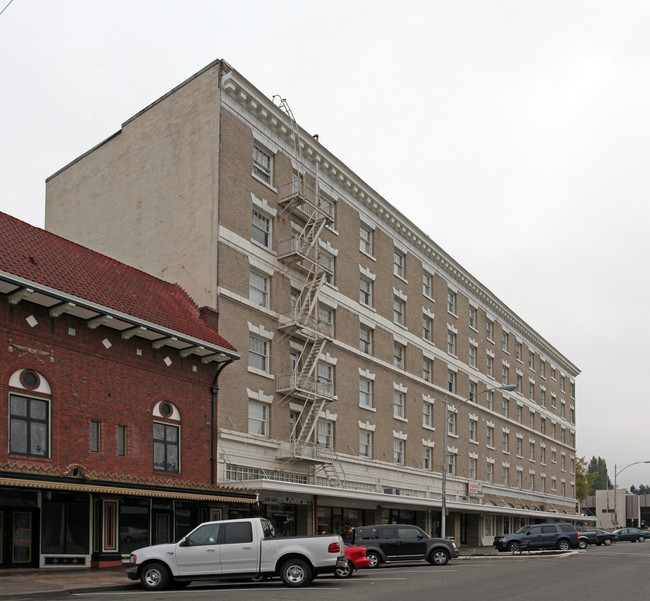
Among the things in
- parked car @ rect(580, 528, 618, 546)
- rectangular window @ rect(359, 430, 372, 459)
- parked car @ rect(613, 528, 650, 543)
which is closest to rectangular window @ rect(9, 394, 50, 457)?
rectangular window @ rect(359, 430, 372, 459)

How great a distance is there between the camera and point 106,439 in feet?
83.4

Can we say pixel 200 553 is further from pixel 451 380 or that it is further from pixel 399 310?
pixel 451 380

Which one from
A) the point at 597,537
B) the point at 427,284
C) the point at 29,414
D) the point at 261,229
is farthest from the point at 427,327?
the point at 29,414

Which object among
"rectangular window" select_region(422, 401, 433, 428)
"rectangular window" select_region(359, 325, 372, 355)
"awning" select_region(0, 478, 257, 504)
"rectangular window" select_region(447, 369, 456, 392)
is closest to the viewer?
"awning" select_region(0, 478, 257, 504)

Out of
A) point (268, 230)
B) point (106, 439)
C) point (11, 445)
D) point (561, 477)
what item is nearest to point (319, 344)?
point (268, 230)

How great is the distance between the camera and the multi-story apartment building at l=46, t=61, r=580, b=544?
109 feet

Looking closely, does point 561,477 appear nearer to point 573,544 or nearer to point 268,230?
point 573,544

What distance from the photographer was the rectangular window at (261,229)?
116 ft

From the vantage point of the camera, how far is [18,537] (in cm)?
2244

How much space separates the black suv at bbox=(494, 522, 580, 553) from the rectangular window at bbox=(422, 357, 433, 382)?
1098 centimetres

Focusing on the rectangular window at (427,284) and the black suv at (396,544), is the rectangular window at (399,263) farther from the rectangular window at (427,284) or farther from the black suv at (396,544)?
the black suv at (396,544)

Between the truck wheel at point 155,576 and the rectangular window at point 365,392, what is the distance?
2262 cm

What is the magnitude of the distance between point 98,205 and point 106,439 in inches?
646

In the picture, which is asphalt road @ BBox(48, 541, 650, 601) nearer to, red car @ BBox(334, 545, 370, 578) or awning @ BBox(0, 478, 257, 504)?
red car @ BBox(334, 545, 370, 578)
